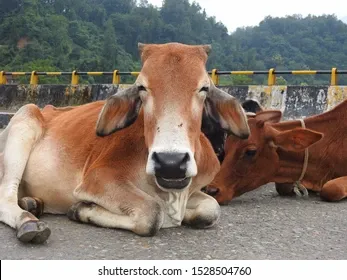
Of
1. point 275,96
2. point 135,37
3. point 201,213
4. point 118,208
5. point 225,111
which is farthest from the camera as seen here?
point 135,37

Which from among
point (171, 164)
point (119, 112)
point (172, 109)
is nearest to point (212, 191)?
point (119, 112)

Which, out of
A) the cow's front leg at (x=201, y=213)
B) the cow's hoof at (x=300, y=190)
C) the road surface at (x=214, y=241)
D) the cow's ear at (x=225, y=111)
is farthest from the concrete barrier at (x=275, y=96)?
the cow's front leg at (x=201, y=213)

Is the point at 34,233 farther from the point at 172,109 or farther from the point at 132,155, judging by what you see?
the point at 172,109

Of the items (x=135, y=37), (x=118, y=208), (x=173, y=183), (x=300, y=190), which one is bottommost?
(x=300, y=190)

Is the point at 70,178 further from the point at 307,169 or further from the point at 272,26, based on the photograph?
the point at 272,26

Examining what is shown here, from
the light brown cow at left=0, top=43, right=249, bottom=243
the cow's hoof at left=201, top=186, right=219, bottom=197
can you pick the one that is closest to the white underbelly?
the light brown cow at left=0, top=43, right=249, bottom=243

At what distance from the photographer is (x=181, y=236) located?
4.03 metres

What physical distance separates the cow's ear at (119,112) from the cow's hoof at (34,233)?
3.23 ft

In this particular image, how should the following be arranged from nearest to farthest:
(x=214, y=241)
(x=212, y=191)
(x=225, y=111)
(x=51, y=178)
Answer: (x=214, y=241) → (x=225, y=111) → (x=51, y=178) → (x=212, y=191)

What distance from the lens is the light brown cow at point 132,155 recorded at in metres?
3.66

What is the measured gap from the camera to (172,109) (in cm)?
371

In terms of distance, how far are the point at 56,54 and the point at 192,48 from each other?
57.7m

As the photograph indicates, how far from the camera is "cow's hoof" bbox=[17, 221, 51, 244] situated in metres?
3.62

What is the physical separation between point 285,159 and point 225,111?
177 cm
